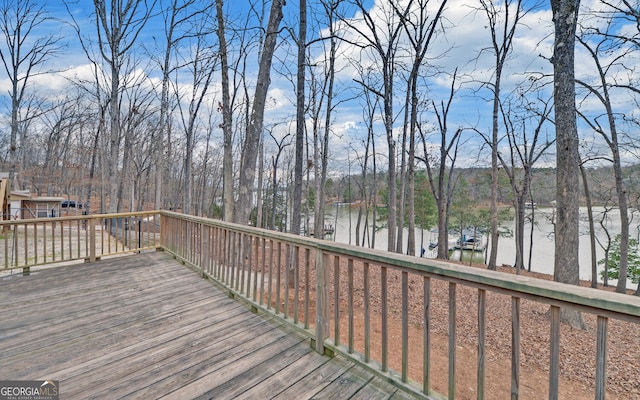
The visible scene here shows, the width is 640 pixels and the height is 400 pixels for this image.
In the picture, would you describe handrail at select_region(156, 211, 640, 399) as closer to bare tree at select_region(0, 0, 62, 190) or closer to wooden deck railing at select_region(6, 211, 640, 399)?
wooden deck railing at select_region(6, 211, 640, 399)

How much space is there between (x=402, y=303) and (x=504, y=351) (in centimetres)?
363

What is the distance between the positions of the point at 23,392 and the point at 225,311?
148cm

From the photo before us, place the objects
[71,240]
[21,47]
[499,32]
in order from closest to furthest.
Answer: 1. [71,240]
2. [499,32]
3. [21,47]

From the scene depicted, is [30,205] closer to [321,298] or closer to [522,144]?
[321,298]

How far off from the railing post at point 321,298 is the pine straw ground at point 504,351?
1369 mm

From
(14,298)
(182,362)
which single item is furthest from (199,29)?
(182,362)

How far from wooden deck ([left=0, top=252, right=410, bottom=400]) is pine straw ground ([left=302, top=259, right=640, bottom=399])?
4.83ft

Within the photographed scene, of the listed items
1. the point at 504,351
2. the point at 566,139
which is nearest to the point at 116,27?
the point at 566,139

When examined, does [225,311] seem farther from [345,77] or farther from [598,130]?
[598,130]

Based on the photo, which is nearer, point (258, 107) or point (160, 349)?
point (160, 349)

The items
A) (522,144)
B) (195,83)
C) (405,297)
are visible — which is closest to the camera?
(405,297)

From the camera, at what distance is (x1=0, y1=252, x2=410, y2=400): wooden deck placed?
6.00ft

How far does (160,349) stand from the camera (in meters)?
2.28

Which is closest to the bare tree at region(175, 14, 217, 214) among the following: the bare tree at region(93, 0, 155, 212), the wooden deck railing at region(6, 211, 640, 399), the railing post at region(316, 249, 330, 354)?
the bare tree at region(93, 0, 155, 212)
